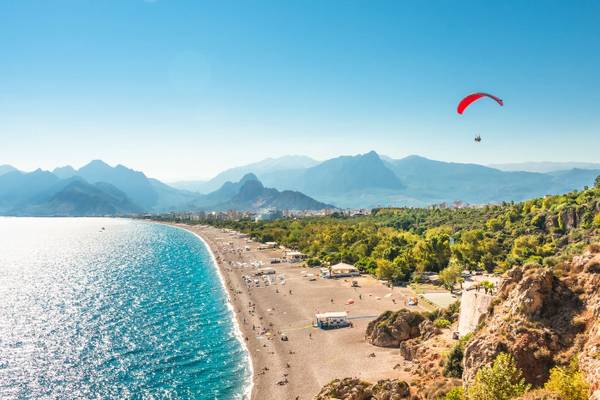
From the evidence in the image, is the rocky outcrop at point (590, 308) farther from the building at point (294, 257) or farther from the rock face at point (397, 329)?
the building at point (294, 257)

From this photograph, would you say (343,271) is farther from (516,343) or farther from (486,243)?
(516,343)

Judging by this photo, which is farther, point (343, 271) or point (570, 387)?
point (343, 271)

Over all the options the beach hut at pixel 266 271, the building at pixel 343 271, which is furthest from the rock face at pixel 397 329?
the beach hut at pixel 266 271

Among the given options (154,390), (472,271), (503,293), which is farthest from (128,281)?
(503,293)

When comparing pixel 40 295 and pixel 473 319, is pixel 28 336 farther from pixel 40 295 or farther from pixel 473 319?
pixel 473 319

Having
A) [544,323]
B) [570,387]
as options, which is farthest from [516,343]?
[570,387]
